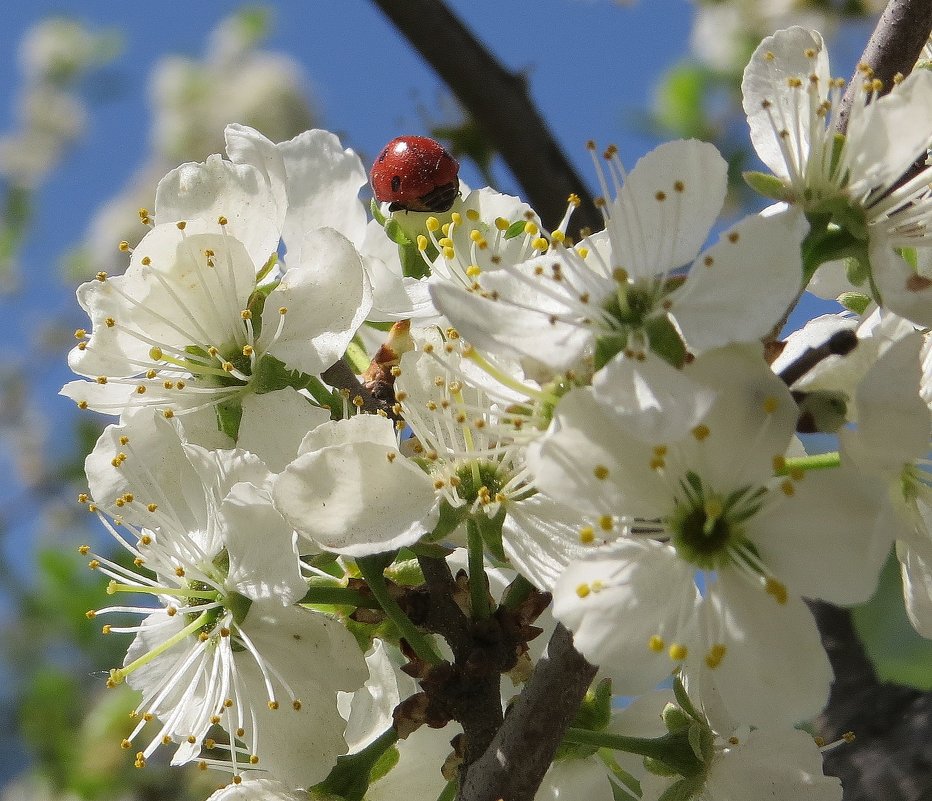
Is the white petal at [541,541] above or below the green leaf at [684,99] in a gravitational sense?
below

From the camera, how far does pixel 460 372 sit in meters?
1.32

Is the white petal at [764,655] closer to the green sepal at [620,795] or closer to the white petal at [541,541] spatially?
the white petal at [541,541]

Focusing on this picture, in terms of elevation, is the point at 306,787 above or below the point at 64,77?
below

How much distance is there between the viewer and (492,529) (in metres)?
1.31

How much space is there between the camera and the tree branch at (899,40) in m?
1.38

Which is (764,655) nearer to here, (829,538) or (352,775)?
(829,538)

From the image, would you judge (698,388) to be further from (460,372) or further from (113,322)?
(113,322)

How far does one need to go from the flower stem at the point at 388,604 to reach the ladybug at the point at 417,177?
1.65 feet

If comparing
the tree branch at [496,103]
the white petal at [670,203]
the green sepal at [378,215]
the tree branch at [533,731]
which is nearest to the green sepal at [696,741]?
the tree branch at [533,731]

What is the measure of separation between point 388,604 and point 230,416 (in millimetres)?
326

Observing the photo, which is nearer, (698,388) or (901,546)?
(698,388)

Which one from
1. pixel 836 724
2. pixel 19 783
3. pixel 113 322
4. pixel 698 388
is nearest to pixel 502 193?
pixel 113 322

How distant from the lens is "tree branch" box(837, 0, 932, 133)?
4.53 feet

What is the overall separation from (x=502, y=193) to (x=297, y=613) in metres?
0.63
